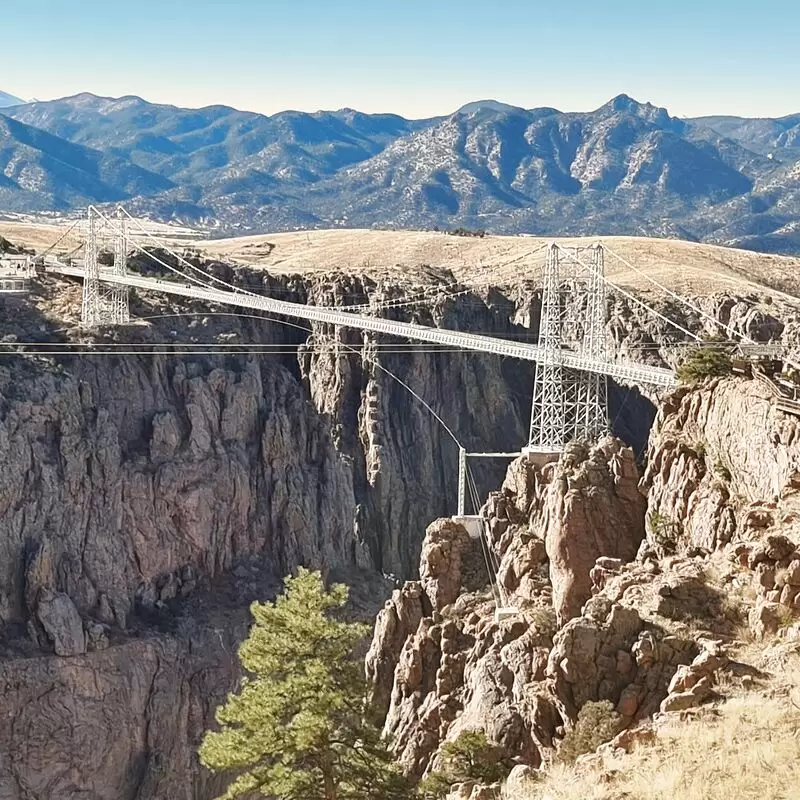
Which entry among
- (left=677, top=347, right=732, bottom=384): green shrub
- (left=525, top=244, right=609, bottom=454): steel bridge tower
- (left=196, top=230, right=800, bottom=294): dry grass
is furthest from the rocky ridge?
(left=196, top=230, right=800, bottom=294): dry grass

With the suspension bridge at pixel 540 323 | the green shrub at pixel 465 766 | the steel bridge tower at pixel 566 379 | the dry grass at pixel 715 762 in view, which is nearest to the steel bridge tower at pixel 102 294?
the suspension bridge at pixel 540 323

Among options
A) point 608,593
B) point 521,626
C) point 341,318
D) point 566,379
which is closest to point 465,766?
point 521,626

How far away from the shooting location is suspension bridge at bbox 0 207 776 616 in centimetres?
5172

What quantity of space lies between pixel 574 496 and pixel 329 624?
8.97 m

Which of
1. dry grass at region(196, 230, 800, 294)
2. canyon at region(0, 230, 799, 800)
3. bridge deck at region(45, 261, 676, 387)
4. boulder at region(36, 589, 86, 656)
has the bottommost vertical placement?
boulder at region(36, 589, 86, 656)

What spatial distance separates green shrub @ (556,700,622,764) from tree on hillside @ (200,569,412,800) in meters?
3.34

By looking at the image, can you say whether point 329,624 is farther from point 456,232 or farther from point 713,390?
point 456,232

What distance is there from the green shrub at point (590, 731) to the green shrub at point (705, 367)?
12364 mm

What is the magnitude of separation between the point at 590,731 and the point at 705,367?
526 inches

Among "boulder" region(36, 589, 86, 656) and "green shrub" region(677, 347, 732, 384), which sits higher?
"green shrub" region(677, 347, 732, 384)

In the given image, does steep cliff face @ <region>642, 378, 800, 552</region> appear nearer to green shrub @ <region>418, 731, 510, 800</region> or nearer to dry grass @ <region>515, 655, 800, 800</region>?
dry grass @ <region>515, 655, 800, 800</region>

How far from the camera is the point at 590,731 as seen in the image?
2045 cm

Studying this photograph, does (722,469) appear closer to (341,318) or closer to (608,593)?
(608,593)

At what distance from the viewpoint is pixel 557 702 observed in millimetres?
22672
